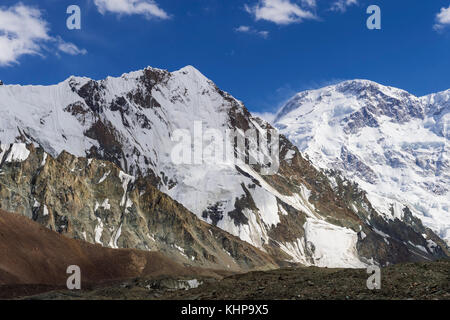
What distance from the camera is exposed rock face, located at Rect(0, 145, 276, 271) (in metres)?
163

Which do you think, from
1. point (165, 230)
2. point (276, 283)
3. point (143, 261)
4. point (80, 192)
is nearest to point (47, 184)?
point (80, 192)

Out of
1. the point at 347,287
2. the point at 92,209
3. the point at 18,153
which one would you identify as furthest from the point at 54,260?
the point at 18,153

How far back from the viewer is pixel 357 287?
46812 mm

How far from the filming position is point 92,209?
18262 cm

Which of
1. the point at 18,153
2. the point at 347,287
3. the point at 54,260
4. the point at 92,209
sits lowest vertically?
the point at 347,287

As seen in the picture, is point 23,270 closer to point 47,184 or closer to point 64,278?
point 64,278

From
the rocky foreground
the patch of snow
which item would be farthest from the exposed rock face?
the rocky foreground

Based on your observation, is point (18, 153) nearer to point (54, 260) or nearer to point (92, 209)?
point (92, 209)

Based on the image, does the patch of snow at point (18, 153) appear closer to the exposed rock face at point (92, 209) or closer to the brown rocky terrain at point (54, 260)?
the exposed rock face at point (92, 209)

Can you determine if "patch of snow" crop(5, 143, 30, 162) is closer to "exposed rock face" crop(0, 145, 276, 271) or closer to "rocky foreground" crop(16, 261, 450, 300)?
"exposed rock face" crop(0, 145, 276, 271)

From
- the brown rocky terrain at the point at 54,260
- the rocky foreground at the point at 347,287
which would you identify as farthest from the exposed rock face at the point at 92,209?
the rocky foreground at the point at 347,287

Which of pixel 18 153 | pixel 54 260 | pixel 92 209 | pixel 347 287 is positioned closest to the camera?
pixel 347 287
